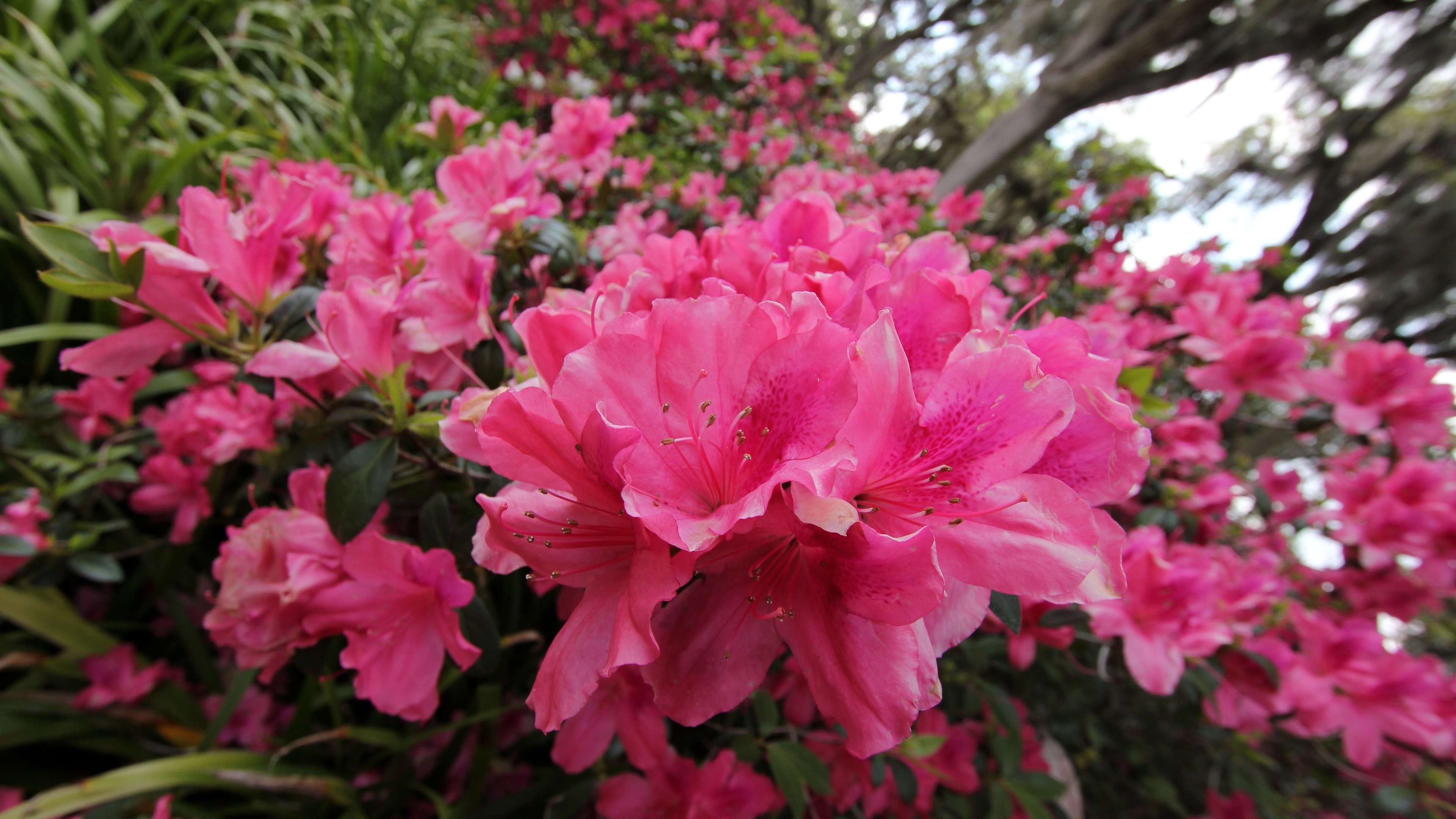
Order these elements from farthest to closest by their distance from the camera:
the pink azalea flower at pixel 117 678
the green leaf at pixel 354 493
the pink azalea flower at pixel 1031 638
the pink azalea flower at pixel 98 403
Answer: the pink azalea flower at pixel 98 403
the pink azalea flower at pixel 117 678
the pink azalea flower at pixel 1031 638
the green leaf at pixel 354 493

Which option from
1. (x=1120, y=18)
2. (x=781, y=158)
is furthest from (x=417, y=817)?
(x=1120, y=18)

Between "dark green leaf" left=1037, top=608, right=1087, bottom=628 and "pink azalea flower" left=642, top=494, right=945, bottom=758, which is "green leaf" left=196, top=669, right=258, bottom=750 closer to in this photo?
"pink azalea flower" left=642, top=494, right=945, bottom=758

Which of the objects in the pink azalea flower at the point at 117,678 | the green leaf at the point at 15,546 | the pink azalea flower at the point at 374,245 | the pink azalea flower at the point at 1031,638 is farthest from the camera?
the pink azalea flower at the point at 117,678

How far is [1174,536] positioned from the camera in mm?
1278

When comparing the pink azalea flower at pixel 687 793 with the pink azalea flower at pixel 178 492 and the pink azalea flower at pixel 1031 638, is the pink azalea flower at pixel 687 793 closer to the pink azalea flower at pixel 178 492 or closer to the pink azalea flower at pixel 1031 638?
the pink azalea flower at pixel 1031 638

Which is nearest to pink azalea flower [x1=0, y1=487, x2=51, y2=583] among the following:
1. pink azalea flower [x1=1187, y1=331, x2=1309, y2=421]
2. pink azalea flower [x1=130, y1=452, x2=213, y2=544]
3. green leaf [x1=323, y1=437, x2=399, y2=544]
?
pink azalea flower [x1=130, y1=452, x2=213, y2=544]

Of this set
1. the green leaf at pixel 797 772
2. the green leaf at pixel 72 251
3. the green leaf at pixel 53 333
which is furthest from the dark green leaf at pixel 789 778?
the green leaf at pixel 53 333

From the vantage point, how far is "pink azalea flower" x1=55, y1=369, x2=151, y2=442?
4.19ft

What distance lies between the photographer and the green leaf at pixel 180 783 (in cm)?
87

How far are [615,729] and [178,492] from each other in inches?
41.0

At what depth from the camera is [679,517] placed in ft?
1.34

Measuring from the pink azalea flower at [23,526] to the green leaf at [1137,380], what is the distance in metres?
1.92

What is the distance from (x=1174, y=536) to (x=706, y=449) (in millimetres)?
Answer: 1314

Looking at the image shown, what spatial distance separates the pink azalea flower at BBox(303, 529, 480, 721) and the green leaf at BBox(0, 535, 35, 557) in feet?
2.88
